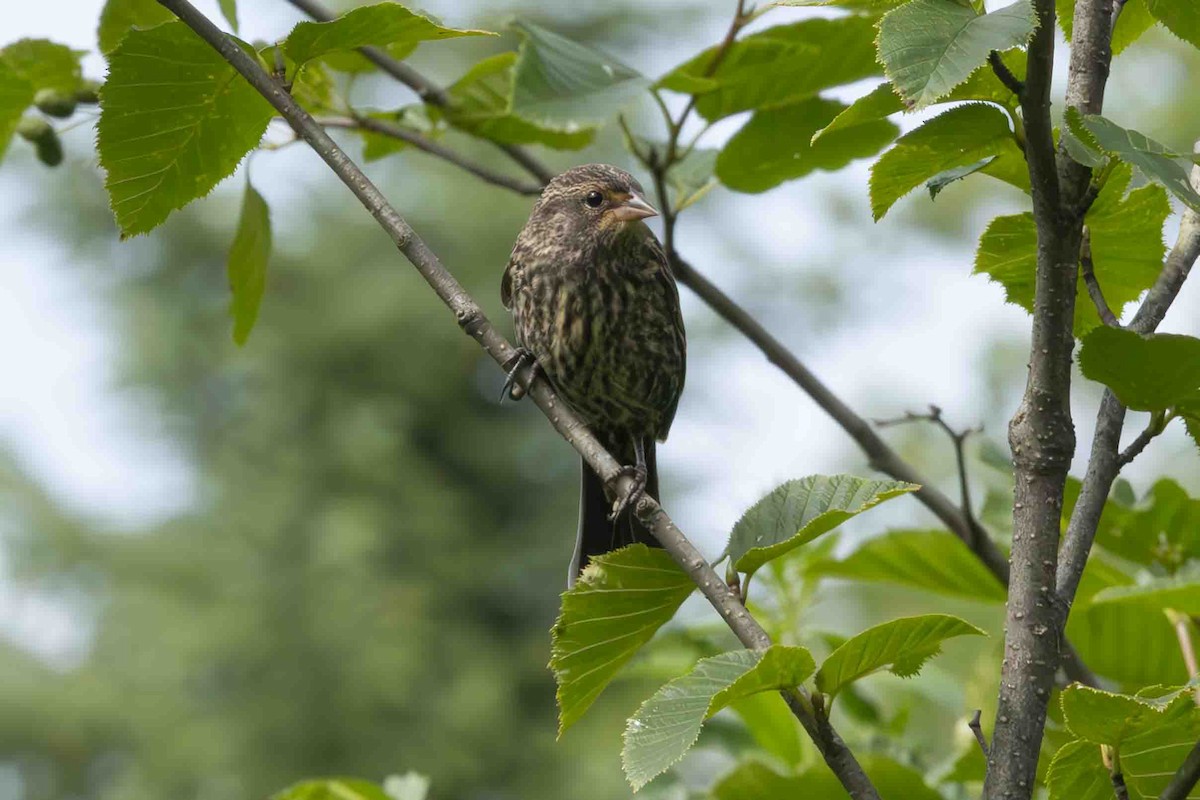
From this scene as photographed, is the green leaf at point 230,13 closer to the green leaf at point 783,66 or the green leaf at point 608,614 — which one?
the green leaf at point 783,66

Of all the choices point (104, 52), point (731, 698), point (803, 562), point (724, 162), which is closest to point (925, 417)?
point (803, 562)

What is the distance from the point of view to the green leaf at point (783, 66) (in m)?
2.39

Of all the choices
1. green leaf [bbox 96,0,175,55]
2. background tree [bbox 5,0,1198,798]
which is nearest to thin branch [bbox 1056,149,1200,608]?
background tree [bbox 5,0,1198,798]

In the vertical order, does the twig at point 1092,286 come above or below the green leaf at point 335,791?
above

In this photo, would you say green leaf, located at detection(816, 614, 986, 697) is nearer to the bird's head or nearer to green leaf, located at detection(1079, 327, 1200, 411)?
green leaf, located at detection(1079, 327, 1200, 411)

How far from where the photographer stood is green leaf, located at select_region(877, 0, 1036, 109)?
1.28 metres

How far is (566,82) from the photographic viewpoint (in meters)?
2.33

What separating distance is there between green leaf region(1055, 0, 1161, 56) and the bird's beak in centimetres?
179

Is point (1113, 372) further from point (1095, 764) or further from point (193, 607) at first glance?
point (193, 607)

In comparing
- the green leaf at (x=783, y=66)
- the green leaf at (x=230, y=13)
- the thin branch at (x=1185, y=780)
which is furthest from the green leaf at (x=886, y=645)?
the green leaf at (x=230, y=13)

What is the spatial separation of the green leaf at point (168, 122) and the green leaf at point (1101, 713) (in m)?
1.20

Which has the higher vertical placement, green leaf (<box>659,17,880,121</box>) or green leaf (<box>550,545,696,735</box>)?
green leaf (<box>659,17,880,121</box>)

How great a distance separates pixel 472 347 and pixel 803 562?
11063mm

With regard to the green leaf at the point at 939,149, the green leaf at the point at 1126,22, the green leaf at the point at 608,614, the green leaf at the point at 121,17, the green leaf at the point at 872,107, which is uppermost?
the green leaf at the point at 121,17
